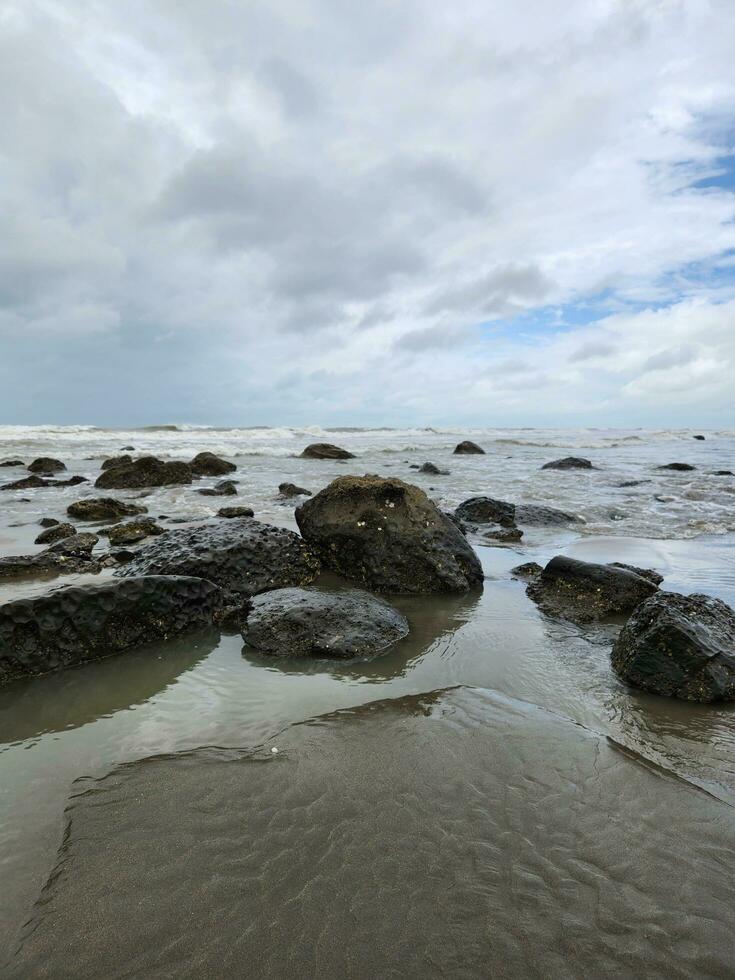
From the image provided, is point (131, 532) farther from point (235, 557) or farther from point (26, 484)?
point (26, 484)

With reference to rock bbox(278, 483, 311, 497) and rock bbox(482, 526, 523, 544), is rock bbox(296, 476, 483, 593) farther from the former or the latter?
rock bbox(278, 483, 311, 497)

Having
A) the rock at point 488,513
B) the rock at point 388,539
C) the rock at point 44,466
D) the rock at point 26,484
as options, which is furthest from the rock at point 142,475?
the rock at point 388,539

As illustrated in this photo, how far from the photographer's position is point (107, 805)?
7.00ft

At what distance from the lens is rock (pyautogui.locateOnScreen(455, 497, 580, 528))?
867 centimetres

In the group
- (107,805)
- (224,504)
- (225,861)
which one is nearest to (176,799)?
(107,805)

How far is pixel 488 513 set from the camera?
28.7 feet

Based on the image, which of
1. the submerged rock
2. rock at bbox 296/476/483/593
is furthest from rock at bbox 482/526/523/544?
the submerged rock

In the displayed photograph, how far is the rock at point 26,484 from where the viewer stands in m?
12.4

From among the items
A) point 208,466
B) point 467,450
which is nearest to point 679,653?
point 208,466

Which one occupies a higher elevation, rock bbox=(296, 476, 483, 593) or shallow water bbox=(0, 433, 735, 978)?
rock bbox=(296, 476, 483, 593)

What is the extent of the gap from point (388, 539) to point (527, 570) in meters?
1.53

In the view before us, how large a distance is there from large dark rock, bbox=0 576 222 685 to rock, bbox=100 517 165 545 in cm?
329

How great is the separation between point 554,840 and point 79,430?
A: 42000 mm

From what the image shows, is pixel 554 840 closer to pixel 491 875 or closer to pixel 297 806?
pixel 491 875
